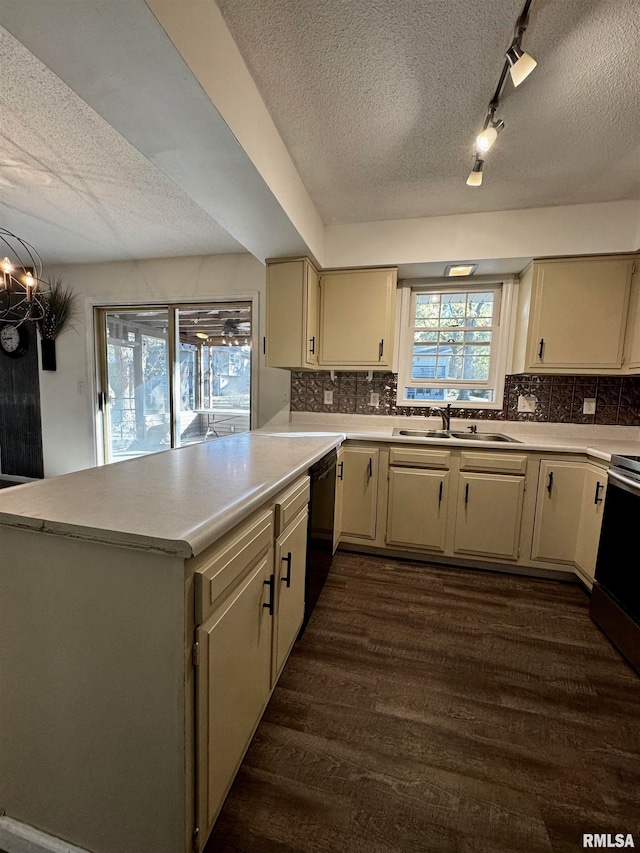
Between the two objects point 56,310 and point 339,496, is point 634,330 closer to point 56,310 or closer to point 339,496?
point 339,496

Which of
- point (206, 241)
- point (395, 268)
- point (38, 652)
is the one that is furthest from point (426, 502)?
point (206, 241)

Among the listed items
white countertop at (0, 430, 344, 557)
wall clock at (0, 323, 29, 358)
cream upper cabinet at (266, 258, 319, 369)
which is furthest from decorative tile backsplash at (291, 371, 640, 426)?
wall clock at (0, 323, 29, 358)

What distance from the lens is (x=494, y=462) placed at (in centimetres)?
239

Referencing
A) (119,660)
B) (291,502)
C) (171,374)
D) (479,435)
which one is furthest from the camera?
(171,374)

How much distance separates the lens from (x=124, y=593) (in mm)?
781

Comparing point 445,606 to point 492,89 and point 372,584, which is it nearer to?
point 372,584

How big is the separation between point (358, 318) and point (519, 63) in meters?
1.72

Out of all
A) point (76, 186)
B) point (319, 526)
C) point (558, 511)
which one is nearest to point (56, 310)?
point (76, 186)

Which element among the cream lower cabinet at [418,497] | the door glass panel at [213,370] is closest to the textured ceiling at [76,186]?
the door glass panel at [213,370]

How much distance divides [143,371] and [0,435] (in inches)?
73.1

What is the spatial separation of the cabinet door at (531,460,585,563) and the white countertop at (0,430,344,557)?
170cm

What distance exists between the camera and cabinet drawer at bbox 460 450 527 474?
2.36 meters

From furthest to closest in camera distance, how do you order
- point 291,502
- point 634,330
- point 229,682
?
point 634,330 → point 291,502 → point 229,682

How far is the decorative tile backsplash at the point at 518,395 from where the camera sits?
8.82ft
